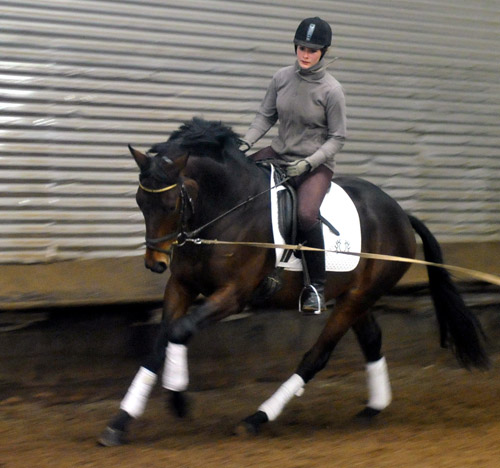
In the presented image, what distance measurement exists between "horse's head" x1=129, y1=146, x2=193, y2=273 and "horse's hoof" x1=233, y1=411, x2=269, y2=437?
1299 millimetres

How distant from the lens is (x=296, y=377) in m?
5.89

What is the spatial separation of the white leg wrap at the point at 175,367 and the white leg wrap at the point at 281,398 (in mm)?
764

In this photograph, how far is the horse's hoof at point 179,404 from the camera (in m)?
5.33

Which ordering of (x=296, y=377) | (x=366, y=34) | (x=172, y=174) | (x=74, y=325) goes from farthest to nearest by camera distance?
(x=366, y=34), (x=74, y=325), (x=296, y=377), (x=172, y=174)

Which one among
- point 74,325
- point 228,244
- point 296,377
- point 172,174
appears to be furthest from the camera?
point 74,325

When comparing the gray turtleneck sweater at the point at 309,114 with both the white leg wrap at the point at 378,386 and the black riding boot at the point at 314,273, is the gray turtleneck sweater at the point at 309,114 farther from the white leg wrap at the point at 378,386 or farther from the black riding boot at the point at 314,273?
the white leg wrap at the point at 378,386

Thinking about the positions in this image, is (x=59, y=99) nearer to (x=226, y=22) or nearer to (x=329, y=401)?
(x=226, y=22)

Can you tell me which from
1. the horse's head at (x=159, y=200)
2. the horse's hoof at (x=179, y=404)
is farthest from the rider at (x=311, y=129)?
the horse's hoof at (x=179, y=404)

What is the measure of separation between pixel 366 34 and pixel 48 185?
3.33 metres

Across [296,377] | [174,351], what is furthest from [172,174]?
[296,377]

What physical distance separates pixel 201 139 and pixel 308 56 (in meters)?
0.90

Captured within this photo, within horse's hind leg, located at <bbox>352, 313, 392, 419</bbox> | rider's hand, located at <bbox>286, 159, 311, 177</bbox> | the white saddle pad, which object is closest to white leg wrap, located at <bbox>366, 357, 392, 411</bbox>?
horse's hind leg, located at <bbox>352, 313, 392, 419</bbox>

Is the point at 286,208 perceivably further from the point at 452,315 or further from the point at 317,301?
the point at 452,315

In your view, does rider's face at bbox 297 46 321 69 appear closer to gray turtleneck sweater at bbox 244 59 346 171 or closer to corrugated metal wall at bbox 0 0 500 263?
gray turtleneck sweater at bbox 244 59 346 171
